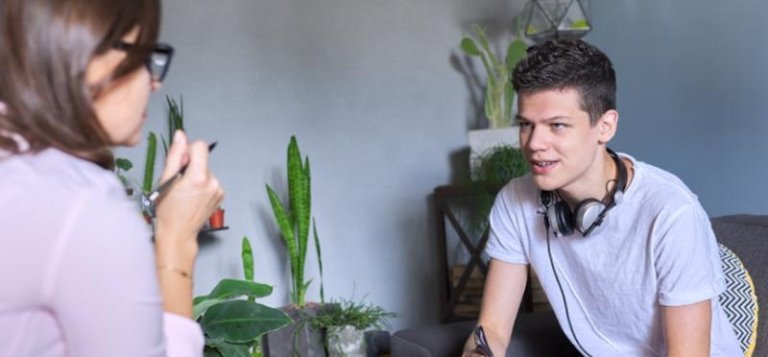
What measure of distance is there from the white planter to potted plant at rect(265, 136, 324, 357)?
2.49 feet

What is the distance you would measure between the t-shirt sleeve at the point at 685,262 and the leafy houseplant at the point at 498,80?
2.42m

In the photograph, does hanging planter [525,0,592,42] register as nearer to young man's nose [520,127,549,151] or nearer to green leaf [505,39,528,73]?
green leaf [505,39,528,73]

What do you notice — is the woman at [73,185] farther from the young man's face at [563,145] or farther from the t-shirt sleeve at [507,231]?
the t-shirt sleeve at [507,231]

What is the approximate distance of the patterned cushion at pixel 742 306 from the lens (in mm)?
2010

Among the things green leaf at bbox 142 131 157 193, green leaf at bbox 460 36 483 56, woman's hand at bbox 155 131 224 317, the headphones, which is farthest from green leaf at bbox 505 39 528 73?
woman's hand at bbox 155 131 224 317

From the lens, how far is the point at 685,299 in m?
1.79

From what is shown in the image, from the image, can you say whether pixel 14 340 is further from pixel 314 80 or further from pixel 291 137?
pixel 314 80

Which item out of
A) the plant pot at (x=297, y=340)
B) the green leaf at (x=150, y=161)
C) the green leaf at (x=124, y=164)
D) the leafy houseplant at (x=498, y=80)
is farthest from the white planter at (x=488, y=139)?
the green leaf at (x=124, y=164)

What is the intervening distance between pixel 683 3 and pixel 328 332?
1880 millimetres

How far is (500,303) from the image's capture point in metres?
2.14

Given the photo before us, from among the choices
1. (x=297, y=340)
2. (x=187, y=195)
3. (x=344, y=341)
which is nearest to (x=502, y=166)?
(x=344, y=341)

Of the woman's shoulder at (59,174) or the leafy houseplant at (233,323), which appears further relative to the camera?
the leafy houseplant at (233,323)

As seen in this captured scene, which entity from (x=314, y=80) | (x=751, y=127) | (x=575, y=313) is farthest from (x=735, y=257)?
(x=314, y=80)

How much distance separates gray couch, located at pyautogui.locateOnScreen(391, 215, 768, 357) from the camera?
2.13 metres
